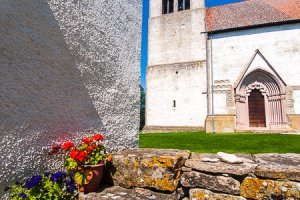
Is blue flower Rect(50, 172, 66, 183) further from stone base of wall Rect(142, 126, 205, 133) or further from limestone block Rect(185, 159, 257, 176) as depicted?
stone base of wall Rect(142, 126, 205, 133)

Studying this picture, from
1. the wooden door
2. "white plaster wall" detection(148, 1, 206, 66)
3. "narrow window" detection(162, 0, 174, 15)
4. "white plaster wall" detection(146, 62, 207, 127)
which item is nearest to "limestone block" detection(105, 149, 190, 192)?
"white plaster wall" detection(146, 62, 207, 127)

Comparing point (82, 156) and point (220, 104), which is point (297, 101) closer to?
point (220, 104)

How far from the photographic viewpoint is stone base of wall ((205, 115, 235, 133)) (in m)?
14.3

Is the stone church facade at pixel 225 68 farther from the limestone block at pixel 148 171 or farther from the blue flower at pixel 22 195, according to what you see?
the blue flower at pixel 22 195

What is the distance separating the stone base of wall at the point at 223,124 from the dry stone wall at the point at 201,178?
12.2m

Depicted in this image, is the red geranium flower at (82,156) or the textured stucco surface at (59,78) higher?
the textured stucco surface at (59,78)

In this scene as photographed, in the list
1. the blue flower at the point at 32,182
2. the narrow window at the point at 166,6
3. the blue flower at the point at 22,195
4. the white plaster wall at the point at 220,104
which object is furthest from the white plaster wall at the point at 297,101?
the blue flower at the point at 22,195

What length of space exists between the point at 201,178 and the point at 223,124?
1304cm

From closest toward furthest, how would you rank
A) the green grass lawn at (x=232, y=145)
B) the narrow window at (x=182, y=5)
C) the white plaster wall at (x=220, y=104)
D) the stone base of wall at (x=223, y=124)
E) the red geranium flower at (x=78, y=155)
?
the red geranium flower at (x=78, y=155), the green grass lawn at (x=232, y=145), the stone base of wall at (x=223, y=124), the white plaster wall at (x=220, y=104), the narrow window at (x=182, y=5)

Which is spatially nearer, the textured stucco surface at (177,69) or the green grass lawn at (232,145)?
the green grass lawn at (232,145)

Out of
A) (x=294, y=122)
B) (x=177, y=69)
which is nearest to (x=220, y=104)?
(x=177, y=69)

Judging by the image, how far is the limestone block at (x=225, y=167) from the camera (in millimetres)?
2113

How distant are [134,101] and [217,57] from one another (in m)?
13.6

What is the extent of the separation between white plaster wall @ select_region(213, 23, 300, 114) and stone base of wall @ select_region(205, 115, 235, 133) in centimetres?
133
